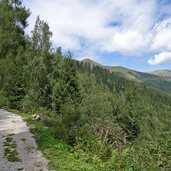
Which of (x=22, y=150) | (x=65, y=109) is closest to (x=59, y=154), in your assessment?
(x=22, y=150)

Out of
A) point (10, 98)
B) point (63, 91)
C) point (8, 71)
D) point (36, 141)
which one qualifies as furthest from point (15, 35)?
point (36, 141)

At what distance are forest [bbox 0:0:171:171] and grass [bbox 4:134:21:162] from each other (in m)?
1.48

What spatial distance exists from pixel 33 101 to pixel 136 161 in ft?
82.3

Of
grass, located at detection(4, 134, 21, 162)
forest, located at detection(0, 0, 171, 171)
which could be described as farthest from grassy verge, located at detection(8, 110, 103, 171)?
grass, located at detection(4, 134, 21, 162)

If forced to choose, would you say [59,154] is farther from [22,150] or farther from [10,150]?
[10,150]

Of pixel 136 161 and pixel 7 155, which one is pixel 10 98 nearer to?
pixel 7 155

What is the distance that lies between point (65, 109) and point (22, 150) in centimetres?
795

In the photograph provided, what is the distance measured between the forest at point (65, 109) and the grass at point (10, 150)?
148 centimetres

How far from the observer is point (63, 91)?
34.9m

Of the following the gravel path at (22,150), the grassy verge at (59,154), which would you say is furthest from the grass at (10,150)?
the grassy verge at (59,154)

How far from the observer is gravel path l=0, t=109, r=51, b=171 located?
1316cm

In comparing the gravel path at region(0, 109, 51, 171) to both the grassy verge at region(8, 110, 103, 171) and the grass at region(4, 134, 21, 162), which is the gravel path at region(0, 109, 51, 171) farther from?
the grassy verge at region(8, 110, 103, 171)

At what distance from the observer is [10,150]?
51.4 feet

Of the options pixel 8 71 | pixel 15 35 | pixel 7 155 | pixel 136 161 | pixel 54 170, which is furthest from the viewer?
pixel 15 35
